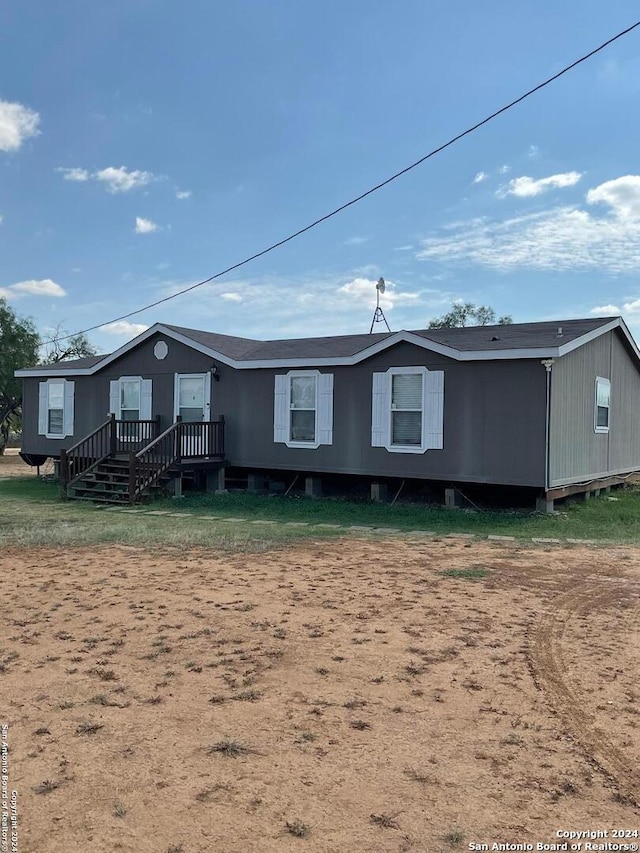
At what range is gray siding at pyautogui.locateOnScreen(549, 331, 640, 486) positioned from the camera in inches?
440

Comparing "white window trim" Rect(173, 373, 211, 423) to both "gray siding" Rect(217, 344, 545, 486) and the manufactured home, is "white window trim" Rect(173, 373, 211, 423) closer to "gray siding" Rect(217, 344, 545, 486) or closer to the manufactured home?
the manufactured home

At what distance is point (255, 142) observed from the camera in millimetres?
17266

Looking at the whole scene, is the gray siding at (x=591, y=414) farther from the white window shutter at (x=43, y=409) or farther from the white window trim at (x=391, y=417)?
the white window shutter at (x=43, y=409)

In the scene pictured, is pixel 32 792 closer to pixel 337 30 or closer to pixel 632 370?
pixel 337 30

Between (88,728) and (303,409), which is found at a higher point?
(303,409)

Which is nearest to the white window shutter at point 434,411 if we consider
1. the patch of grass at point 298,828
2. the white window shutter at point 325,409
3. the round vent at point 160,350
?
the white window shutter at point 325,409

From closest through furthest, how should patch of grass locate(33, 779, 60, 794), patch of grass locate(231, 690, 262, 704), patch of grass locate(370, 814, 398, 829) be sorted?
patch of grass locate(370, 814, 398, 829)
patch of grass locate(33, 779, 60, 794)
patch of grass locate(231, 690, 262, 704)

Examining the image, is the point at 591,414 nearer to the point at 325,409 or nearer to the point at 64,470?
the point at 325,409

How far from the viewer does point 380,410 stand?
12.4 m

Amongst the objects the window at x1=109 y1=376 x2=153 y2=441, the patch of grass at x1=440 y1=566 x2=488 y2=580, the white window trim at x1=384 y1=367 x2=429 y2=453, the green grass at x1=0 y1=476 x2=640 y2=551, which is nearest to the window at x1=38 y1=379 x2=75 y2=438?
the window at x1=109 y1=376 x2=153 y2=441

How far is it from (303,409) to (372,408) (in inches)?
61.4

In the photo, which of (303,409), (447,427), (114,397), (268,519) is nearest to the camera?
(268,519)

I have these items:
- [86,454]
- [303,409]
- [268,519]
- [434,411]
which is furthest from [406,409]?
[86,454]

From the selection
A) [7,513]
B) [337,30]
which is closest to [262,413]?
[7,513]
